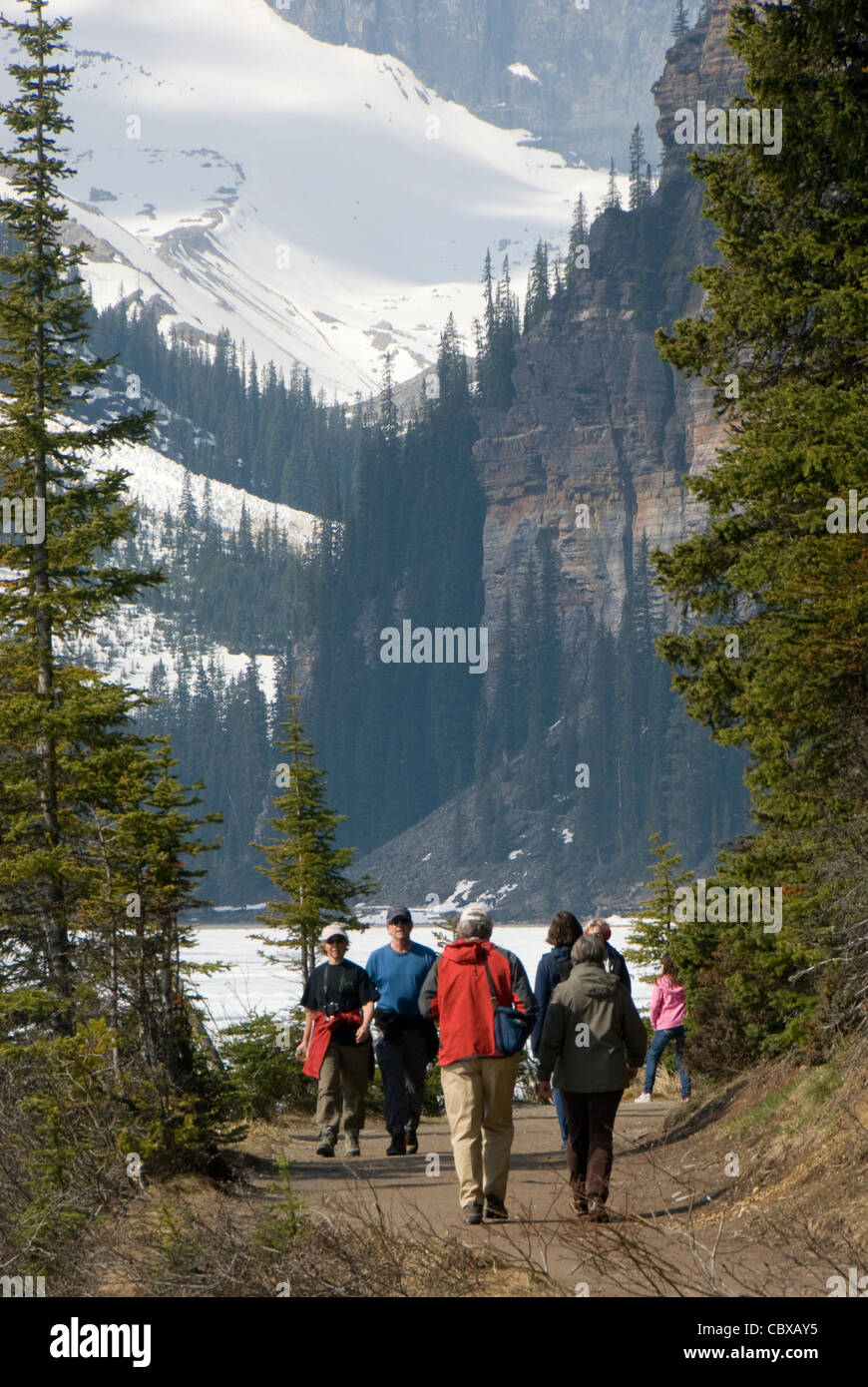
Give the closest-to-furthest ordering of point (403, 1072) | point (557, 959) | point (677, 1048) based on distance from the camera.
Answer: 1. point (557, 959)
2. point (403, 1072)
3. point (677, 1048)

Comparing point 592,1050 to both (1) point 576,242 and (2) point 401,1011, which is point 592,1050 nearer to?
(2) point 401,1011

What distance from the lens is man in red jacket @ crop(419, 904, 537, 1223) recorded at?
8.79m

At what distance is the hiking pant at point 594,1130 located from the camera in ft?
28.7

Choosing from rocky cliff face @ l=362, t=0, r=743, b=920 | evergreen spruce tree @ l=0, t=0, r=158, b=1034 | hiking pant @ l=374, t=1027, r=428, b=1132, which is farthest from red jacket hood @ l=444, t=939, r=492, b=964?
rocky cliff face @ l=362, t=0, r=743, b=920

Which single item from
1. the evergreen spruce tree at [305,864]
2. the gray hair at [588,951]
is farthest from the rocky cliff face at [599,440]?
the gray hair at [588,951]

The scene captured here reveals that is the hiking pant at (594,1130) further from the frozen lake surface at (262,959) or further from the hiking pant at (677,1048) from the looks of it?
the frozen lake surface at (262,959)

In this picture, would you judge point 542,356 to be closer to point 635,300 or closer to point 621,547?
point 635,300

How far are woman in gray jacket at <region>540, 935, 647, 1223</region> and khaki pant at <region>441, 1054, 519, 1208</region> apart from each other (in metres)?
0.26

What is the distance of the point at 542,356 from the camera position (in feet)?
551

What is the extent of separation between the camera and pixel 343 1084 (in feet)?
40.5

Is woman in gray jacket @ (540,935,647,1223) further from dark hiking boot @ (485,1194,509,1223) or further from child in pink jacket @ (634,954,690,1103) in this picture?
child in pink jacket @ (634,954,690,1103)

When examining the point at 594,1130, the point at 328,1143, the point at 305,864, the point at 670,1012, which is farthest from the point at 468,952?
the point at 305,864

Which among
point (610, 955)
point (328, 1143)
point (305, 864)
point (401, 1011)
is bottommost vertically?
point (328, 1143)

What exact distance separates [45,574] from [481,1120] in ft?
35.0
